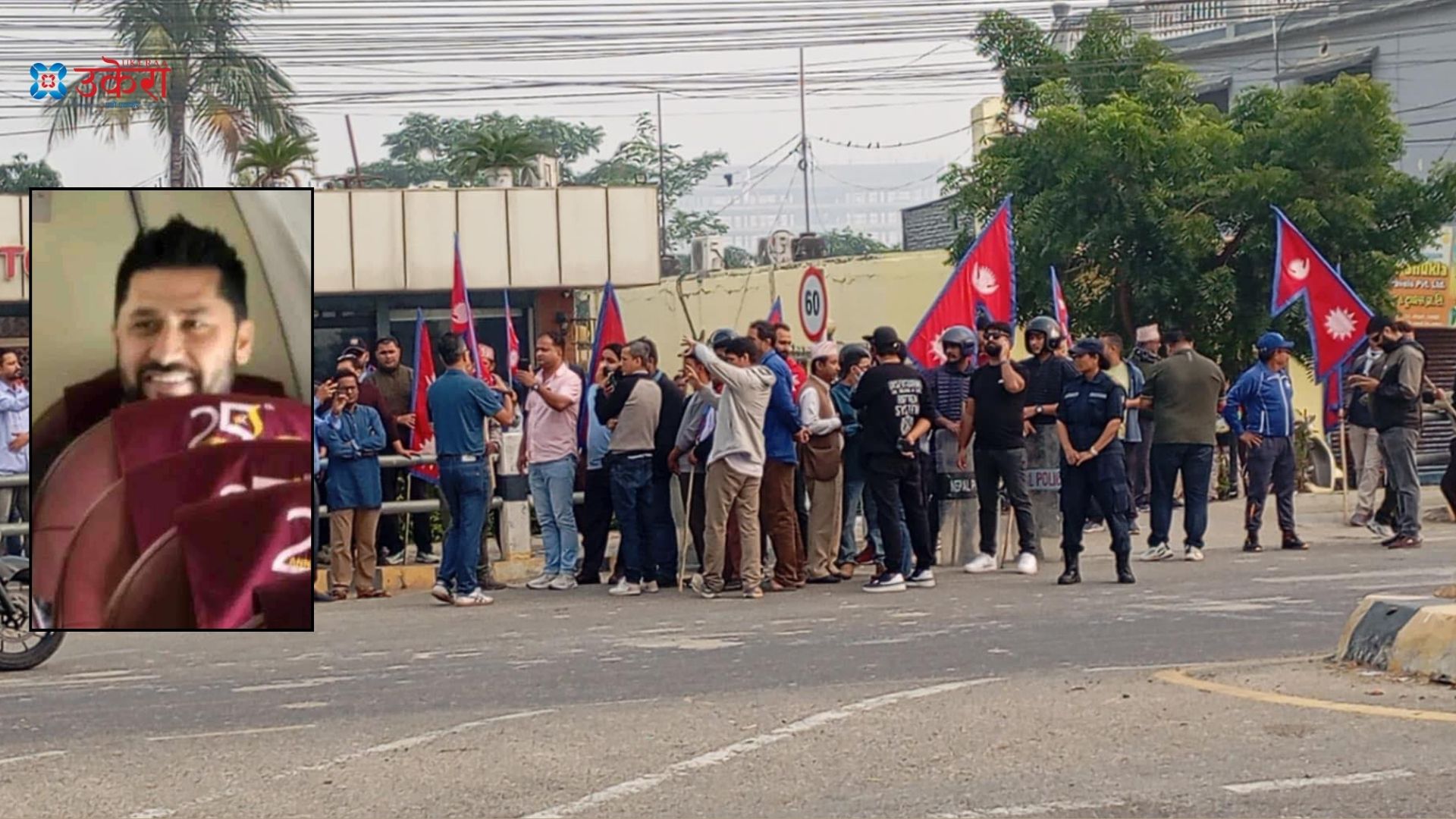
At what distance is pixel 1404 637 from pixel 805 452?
6.27m

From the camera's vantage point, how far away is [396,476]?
53.7 ft

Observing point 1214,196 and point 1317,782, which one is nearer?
point 1317,782

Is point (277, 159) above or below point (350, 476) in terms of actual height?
above

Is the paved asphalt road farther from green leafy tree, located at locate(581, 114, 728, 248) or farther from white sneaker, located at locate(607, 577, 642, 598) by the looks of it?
green leafy tree, located at locate(581, 114, 728, 248)

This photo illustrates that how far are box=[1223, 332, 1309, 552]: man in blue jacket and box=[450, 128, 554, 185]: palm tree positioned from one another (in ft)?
49.0

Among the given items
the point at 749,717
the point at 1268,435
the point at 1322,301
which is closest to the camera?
the point at 749,717

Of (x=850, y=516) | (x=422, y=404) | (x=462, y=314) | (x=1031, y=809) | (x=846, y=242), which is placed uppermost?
(x=846, y=242)

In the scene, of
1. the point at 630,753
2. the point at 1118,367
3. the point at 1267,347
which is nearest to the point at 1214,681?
the point at 630,753

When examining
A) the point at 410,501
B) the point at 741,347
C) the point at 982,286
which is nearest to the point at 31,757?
the point at 741,347

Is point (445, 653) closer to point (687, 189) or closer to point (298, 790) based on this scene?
point (298, 790)

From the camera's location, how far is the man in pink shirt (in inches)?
579

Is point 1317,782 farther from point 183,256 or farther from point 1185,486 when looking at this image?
point 1185,486

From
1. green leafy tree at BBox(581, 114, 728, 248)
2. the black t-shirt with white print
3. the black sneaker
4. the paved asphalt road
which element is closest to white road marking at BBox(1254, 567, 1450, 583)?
the paved asphalt road

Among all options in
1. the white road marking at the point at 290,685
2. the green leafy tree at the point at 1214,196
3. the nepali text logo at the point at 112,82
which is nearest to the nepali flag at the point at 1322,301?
the green leafy tree at the point at 1214,196
